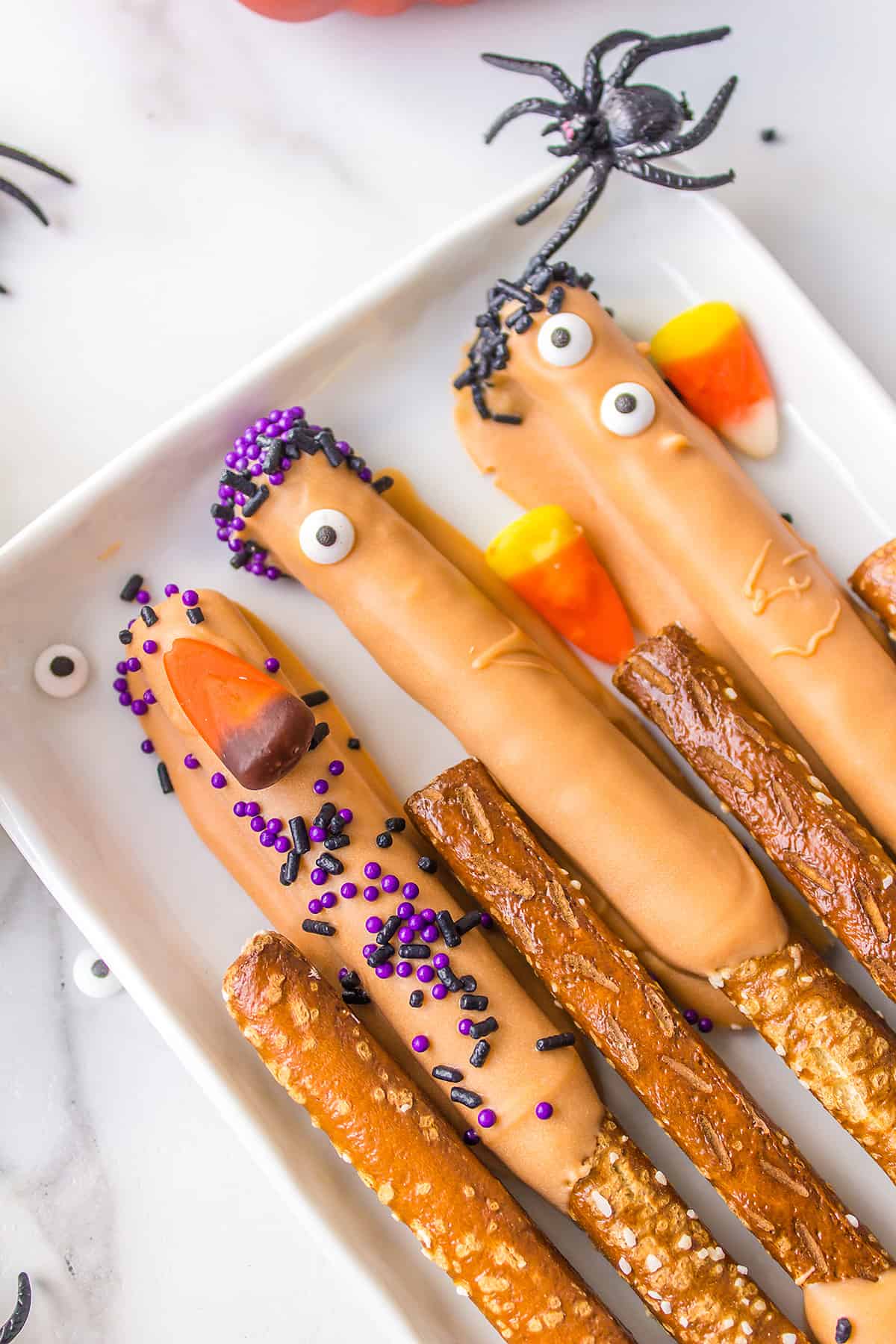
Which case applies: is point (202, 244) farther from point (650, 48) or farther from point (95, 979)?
point (95, 979)

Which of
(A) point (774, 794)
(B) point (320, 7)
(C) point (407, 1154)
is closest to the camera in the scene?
(C) point (407, 1154)

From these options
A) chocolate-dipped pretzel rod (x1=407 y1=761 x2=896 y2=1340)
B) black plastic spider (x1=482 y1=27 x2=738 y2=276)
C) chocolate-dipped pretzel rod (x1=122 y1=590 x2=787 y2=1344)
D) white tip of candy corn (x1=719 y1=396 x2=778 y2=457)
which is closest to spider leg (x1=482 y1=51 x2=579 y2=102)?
black plastic spider (x1=482 y1=27 x2=738 y2=276)

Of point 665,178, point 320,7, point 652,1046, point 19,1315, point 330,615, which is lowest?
point 652,1046

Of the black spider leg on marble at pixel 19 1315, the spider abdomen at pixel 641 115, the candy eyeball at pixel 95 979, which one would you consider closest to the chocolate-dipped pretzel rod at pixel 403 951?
the candy eyeball at pixel 95 979

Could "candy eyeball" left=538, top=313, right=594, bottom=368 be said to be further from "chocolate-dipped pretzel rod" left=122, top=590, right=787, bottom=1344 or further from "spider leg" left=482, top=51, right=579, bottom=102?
"chocolate-dipped pretzel rod" left=122, top=590, right=787, bottom=1344

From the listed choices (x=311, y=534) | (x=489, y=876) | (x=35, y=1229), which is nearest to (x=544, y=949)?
(x=489, y=876)

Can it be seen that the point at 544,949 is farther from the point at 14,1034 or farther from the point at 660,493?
the point at 14,1034

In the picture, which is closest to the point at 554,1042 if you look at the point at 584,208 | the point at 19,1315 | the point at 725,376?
the point at 19,1315
